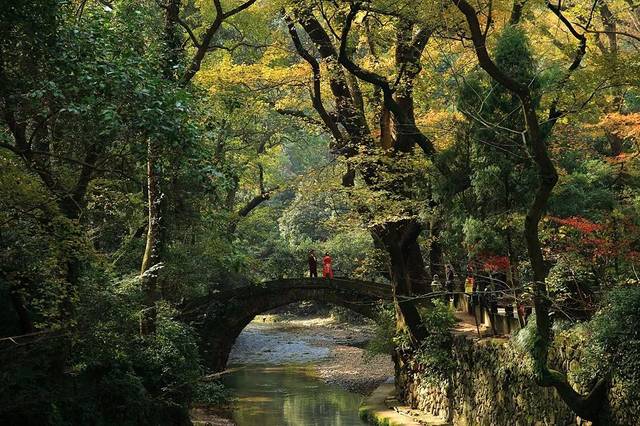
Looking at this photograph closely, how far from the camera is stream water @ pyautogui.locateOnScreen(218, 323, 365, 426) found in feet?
58.4

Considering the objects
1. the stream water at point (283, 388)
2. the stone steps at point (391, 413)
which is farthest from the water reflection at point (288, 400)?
the stone steps at point (391, 413)

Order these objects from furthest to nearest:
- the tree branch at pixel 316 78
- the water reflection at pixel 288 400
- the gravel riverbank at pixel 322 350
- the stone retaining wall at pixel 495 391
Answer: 1. the gravel riverbank at pixel 322 350
2. the water reflection at pixel 288 400
3. the tree branch at pixel 316 78
4. the stone retaining wall at pixel 495 391

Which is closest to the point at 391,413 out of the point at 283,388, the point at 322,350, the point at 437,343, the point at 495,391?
the point at 437,343

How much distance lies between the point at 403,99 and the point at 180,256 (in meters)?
6.79

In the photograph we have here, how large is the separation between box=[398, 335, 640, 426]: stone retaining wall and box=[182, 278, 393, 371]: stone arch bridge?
4.26 metres

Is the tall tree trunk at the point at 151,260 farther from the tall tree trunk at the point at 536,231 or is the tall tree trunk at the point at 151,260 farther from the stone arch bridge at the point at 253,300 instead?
the stone arch bridge at the point at 253,300

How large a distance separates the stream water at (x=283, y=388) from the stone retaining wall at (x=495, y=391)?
83.5 inches

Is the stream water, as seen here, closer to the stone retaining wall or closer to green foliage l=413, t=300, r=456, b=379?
the stone retaining wall

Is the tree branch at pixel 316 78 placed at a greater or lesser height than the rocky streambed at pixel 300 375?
greater

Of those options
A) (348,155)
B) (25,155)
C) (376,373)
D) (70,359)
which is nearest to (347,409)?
(376,373)

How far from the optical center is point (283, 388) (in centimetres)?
2189

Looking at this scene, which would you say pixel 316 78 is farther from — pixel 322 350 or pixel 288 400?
pixel 322 350

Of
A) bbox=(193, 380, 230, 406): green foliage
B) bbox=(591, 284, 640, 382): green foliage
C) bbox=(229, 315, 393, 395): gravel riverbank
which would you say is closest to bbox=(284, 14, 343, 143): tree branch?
bbox=(193, 380, 230, 406): green foliage

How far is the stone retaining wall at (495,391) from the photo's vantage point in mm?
9602
